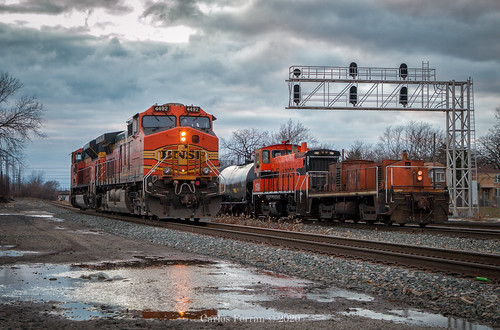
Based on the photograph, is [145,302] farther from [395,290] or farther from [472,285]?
[472,285]

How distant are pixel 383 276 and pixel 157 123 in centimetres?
1461

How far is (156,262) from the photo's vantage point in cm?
1017

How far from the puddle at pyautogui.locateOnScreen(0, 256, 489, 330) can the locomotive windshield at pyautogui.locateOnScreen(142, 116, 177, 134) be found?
12069 millimetres

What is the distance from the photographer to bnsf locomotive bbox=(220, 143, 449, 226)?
62.4 feet

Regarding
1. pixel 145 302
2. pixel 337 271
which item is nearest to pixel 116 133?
pixel 337 271

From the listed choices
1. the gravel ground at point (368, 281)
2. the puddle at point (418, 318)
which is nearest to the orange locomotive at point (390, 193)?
the gravel ground at point (368, 281)

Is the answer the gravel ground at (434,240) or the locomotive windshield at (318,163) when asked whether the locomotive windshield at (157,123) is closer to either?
the locomotive windshield at (318,163)

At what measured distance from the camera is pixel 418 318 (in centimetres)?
599

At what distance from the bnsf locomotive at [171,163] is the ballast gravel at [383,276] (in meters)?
5.65

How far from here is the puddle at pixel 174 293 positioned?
592 centimetres

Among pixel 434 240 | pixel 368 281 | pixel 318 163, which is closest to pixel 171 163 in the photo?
pixel 318 163

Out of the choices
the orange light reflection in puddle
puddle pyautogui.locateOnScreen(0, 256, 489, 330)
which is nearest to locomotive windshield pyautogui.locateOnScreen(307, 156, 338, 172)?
puddle pyautogui.locateOnScreen(0, 256, 489, 330)

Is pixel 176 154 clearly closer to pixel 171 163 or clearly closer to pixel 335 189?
pixel 171 163

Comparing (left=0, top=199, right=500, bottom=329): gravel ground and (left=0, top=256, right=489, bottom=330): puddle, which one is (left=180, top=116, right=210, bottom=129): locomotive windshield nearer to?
(left=0, top=199, right=500, bottom=329): gravel ground
